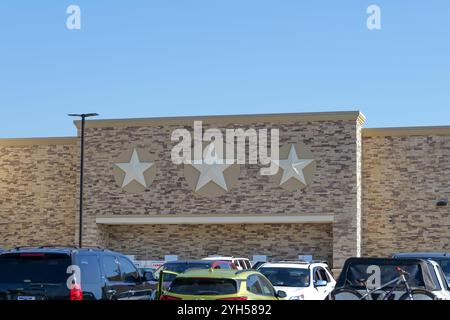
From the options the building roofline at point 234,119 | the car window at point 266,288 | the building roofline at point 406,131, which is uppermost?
the building roofline at point 234,119

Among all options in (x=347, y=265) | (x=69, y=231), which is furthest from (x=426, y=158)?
(x=347, y=265)

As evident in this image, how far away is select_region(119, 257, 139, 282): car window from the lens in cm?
1638

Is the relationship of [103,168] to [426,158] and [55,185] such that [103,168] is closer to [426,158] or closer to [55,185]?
[55,185]

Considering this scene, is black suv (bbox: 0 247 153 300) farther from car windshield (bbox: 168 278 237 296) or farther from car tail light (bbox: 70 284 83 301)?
car windshield (bbox: 168 278 237 296)

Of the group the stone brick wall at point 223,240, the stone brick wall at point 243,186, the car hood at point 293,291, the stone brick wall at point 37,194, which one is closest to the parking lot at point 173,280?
the car hood at point 293,291

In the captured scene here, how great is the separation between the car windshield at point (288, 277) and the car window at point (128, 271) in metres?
4.54

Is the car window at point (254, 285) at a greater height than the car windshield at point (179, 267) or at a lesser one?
greater

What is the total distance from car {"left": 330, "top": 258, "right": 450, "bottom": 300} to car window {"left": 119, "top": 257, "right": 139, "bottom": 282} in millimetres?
4040

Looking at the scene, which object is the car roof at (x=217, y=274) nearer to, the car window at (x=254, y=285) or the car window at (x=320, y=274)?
the car window at (x=254, y=285)

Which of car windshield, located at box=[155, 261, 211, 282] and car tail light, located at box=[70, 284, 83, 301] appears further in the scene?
car windshield, located at box=[155, 261, 211, 282]

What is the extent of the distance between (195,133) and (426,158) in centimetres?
1082

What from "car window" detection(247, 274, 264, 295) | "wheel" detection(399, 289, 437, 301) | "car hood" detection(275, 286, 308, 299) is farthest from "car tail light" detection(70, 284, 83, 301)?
"car hood" detection(275, 286, 308, 299)

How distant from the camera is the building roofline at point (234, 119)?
3962cm

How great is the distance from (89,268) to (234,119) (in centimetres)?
2636
